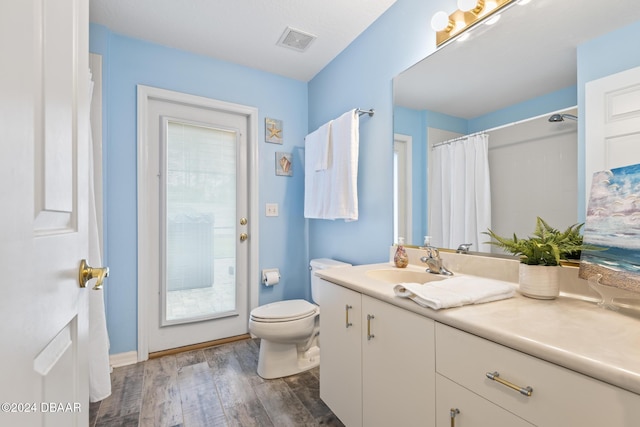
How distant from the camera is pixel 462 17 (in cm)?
136

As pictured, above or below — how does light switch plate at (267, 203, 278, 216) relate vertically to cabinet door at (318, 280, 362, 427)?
above

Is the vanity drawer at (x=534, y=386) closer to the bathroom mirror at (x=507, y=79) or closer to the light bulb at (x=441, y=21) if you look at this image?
the bathroom mirror at (x=507, y=79)

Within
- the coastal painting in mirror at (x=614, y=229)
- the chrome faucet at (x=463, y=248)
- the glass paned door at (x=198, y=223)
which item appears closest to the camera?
the coastal painting in mirror at (x=614, y=229)

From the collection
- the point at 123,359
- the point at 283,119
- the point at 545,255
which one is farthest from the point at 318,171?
the point at 123,359

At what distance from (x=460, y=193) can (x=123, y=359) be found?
2.46 m

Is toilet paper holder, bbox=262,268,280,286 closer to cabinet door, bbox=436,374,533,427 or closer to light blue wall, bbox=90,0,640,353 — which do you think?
light blue wall, bbox=90,0,640,353

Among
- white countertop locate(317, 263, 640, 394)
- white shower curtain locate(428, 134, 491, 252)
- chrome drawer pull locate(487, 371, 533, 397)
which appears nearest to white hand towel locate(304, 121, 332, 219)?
white shower curtain locate(428, 134, 491, 252)

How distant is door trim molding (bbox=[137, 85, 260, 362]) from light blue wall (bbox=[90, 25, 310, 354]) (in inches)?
1.7

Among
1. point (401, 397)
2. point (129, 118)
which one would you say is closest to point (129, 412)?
point (401, 397)

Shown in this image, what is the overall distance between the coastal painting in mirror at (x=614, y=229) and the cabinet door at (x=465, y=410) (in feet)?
1.58

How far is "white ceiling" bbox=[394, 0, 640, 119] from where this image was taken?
39.0 inches

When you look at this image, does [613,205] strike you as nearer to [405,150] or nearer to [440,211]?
[440,211]

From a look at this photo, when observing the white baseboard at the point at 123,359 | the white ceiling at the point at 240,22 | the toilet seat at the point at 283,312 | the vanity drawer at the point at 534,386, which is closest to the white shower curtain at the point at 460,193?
the vanity drawer at the point at 534,386

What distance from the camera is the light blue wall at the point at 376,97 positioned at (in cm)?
164
